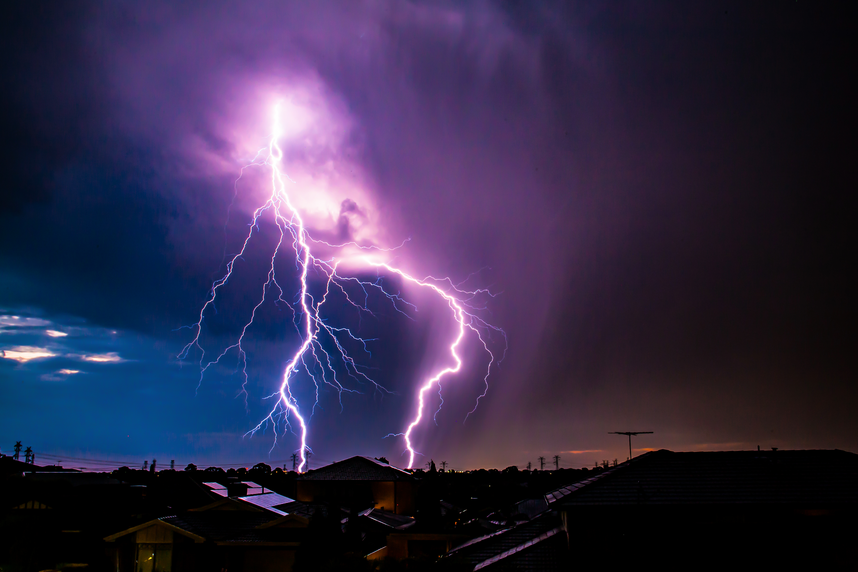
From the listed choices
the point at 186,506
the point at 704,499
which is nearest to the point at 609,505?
the point at 704,499

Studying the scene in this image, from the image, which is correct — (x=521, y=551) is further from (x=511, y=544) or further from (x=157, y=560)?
(x=157, y=560)

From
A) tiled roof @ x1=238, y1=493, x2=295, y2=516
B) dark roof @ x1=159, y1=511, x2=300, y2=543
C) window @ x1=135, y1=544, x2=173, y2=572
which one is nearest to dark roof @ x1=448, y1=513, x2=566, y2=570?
dark roof @ x1=159, y1=511, x2=300, y2=543

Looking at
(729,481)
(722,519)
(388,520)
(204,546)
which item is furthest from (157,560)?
(729,481)

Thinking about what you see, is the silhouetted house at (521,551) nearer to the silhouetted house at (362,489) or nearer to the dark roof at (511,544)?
the dark roof at (511,544)

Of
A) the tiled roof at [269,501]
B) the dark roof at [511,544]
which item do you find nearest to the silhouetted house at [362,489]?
the tiled roof at [269,501]

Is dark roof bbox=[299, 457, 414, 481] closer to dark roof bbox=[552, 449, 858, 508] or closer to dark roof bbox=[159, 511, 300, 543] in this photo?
dark roof bbox=[159, 511, 300, 543]

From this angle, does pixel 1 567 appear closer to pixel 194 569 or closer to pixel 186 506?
pixel 194 569
